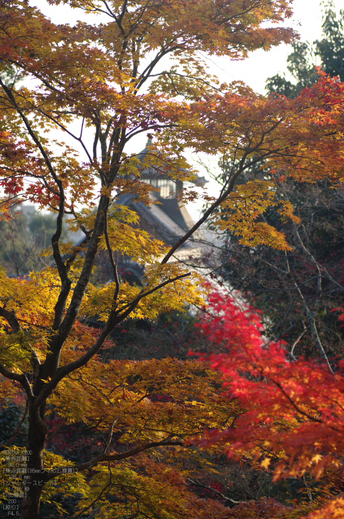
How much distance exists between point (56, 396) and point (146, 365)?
59.7 inches

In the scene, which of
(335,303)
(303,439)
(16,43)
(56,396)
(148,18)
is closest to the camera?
(303,439)

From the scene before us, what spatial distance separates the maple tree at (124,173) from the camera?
5316 millimetres

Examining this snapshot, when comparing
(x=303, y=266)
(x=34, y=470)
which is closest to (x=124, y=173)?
(x=34, y=470)

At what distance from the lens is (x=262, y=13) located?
6961 millimetres

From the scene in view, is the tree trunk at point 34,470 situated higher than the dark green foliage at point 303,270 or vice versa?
the dark green foliage at point 303,270

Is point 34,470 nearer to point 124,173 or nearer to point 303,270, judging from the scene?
point 124,173

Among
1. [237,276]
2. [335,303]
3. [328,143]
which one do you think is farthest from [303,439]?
[237,276]

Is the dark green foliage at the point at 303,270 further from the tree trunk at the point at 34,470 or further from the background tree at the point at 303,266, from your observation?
the tree trunk at the point at 34,470

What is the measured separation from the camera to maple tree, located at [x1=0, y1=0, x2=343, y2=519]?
5.32 metres

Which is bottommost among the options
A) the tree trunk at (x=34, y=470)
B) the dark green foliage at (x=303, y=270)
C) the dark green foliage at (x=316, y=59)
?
the tree trunk at (x=34, y=470)

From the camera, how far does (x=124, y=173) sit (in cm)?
648

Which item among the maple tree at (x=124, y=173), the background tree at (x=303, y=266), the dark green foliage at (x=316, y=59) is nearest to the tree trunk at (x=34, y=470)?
the maple tree at (x=124, y=173)

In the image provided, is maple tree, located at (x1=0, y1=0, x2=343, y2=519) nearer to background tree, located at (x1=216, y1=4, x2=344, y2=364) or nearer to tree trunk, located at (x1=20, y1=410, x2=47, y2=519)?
tree trunk, located at (x1=20, y1=410, x2=47, y2=519)

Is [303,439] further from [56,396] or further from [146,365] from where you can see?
[56,396]
